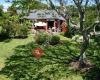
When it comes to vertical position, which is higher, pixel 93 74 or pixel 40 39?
pixel 40 39

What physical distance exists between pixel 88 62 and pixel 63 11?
382 cm

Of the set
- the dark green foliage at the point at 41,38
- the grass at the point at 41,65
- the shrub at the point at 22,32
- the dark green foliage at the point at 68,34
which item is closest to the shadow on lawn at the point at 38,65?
the grass at the point at 41,65

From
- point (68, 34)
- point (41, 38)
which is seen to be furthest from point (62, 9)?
point (68, 34)

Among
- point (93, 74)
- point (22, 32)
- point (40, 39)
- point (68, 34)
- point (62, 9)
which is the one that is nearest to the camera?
point (93, 74)

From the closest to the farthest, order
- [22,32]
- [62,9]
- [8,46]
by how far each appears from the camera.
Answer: [62,9] < [8,46] < [22,32]

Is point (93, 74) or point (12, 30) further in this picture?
point (12, 30)

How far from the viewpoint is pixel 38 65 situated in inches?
759

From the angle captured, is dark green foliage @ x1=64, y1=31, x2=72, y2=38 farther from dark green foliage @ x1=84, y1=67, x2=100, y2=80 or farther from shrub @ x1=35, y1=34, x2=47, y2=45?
dark green foliage @ x1=84, y1=67, x2=100, y2=80

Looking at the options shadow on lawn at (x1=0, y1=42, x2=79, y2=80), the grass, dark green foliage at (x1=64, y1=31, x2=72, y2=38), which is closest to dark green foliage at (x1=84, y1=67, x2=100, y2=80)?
the grass

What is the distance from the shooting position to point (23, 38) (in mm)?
32375

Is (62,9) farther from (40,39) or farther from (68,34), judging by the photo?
(68,34)

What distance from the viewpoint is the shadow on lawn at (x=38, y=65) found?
16938 millimetres

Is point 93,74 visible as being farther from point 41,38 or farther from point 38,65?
point 41,38

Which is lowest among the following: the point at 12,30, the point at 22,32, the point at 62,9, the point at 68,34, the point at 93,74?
the point at 68,34
